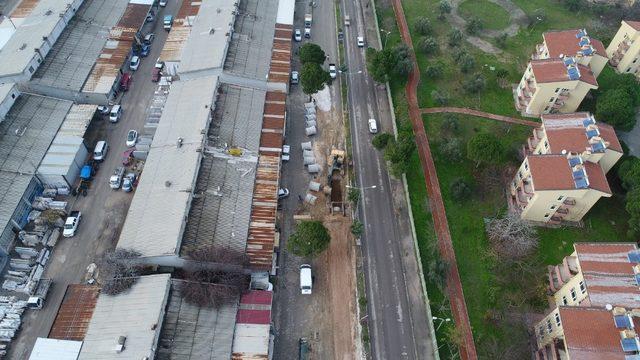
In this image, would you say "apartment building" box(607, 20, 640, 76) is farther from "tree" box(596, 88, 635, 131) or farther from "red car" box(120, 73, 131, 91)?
"red car" box(120, 73, 131, 91)

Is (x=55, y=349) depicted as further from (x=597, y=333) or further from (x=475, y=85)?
(x=475, y=85)

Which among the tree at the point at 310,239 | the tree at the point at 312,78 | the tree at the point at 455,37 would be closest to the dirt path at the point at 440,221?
the tree at the point at 455,37

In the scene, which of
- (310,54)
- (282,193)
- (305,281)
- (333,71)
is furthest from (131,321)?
(333,71)

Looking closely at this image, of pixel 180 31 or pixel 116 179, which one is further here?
pixel 180 31

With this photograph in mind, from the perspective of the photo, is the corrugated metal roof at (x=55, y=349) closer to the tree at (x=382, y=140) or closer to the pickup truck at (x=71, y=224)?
the pickup truck at (x=71, y=224)

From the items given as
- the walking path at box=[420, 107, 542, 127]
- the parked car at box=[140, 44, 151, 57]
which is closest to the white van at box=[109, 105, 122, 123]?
the parked car at box=[140, 44, 151, 57]

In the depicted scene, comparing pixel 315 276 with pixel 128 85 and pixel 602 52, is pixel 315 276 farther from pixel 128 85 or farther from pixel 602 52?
pixel 602 52
